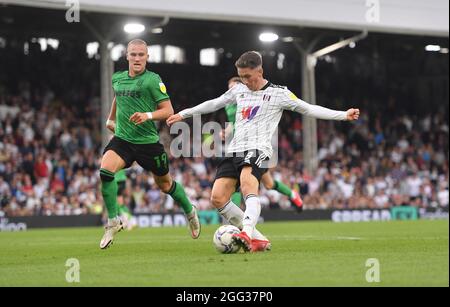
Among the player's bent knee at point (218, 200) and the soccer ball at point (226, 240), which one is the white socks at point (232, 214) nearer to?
the player's bent knee at point (218, 200)

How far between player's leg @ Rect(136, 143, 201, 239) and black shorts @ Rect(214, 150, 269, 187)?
1.30 metres

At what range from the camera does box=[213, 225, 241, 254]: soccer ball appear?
35.4 ft

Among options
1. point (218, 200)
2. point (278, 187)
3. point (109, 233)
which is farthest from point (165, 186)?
point (278, 187)

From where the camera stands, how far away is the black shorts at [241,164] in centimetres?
1087

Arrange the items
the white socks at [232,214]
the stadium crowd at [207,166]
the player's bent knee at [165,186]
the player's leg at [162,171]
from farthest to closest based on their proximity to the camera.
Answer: the stadium crowd at [207,166] → the player's bent knee at [165,186] → the player's leg at [162,171] → the white socks at [232,214]

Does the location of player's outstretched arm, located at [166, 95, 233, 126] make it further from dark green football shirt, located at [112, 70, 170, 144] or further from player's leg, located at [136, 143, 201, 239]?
player's leg, located at [136, 143, 201, 239]

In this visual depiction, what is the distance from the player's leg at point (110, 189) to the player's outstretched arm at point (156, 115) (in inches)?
28.1

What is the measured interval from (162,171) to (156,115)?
1.20 meters

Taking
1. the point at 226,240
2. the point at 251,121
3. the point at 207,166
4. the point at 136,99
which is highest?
the point at 136,99

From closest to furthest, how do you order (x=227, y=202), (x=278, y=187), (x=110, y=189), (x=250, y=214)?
(x=250, y=214) → (x=227, y=202) → (x=110, y=189) → (x=278, y=187)

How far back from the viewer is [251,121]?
10969 mm

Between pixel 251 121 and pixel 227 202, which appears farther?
pixel 227 202

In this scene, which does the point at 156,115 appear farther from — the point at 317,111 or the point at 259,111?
the point at 317,111

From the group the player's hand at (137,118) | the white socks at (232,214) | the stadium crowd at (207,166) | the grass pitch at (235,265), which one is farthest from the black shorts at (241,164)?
the stadium crowd at (207,166)
